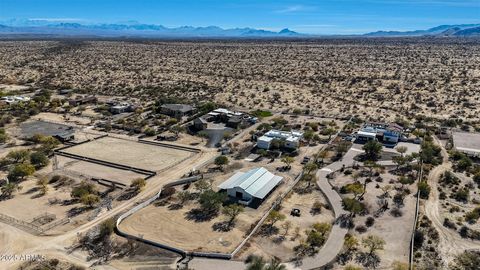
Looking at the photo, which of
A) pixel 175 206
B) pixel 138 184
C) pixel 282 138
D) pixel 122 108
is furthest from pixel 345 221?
pixel 122 108

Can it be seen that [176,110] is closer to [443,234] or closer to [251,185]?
[251,185]

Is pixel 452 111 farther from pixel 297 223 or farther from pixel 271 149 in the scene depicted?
pixel 297 223

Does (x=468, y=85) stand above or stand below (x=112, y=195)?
above

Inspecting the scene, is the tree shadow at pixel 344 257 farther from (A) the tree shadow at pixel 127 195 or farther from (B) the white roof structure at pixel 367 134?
(B) the white roof structure at pixel 367 134

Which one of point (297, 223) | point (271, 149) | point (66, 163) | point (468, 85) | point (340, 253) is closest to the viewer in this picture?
point (340, 253)

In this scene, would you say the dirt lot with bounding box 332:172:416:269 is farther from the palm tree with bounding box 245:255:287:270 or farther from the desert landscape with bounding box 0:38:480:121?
the desert landscape with bounding box 0:38:480:121

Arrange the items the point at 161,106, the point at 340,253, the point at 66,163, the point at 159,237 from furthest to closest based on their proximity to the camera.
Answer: the point at 161,106, the point at 66,163, the point at 159,237, the point at 340,253

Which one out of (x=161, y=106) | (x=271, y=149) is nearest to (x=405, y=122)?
(x=271, y=149)

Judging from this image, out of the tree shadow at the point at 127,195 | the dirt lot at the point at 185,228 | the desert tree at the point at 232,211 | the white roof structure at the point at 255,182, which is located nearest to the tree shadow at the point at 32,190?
the tree shadow at the point at 127,195
